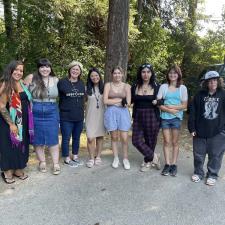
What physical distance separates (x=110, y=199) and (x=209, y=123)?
181 cm

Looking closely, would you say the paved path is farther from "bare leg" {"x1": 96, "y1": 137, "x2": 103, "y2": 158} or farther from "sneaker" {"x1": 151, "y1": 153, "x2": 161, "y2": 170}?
"bare leg" {"x1": 96, "y1": 137, "x2": 103, "y2": 158}

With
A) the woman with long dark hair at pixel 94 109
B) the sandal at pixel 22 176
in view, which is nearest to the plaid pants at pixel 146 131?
the woman with long dark hair at pixel 94 109

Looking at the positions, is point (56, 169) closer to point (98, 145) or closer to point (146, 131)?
point (98, 145)

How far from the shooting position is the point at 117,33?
278 inches

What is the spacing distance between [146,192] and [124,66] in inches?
137

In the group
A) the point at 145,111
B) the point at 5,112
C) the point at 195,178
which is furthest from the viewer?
the point at 145,111

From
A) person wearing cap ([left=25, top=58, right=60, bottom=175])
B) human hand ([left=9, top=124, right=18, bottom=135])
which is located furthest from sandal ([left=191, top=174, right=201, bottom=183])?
human hand ([left=9, top=124, right=18, bottom=135])

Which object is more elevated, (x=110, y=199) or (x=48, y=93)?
(x=48, y=93)

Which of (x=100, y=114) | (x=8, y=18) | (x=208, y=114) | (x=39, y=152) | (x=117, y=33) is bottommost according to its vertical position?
(x=39, y=152)

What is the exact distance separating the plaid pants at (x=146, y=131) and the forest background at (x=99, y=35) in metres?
2.31

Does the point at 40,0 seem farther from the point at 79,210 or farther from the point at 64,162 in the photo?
the point at 79,210

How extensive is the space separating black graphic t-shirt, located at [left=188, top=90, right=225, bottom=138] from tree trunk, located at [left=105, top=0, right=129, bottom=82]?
9.03 ft

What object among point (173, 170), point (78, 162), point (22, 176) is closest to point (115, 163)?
point (78, 162)

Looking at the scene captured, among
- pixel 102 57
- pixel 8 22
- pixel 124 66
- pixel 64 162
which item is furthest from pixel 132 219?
pixel 102 57
